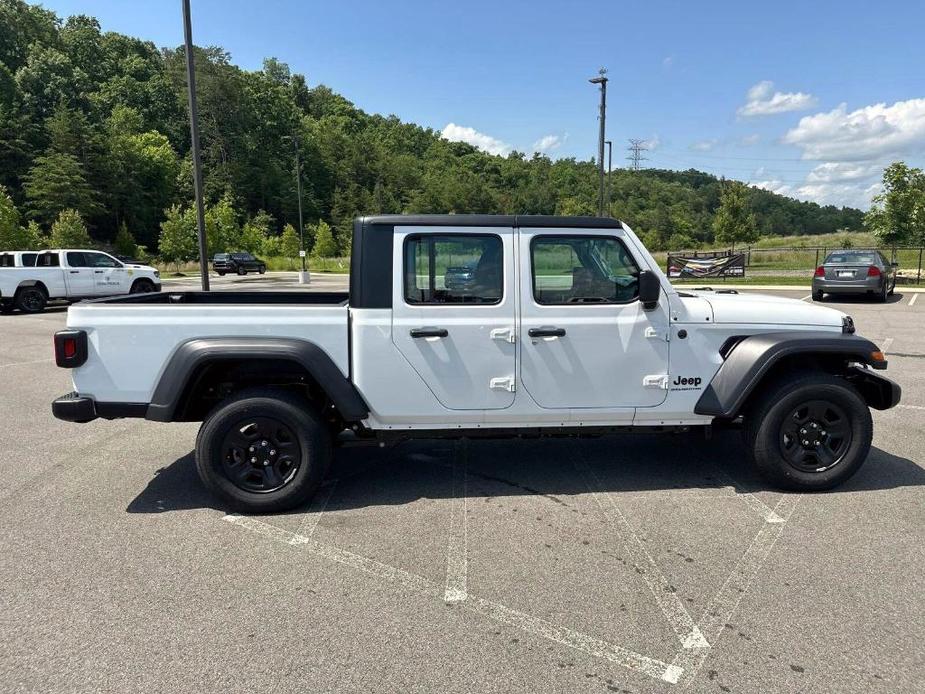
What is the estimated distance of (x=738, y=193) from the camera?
4500 centimetres

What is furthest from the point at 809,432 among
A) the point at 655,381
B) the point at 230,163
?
the point at 230,163

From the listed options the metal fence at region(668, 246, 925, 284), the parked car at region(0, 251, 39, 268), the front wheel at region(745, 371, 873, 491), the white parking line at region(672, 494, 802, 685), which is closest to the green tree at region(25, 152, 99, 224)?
the parked car at region(0, 251, 39, 268)

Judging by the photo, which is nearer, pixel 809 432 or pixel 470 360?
pixel 470 360

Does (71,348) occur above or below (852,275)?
below

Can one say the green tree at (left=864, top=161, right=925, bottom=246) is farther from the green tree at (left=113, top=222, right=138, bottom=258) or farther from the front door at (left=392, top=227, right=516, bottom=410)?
the green tree at (left=113, top=222, right=138, bottom=258)

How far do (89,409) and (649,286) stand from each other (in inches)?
148

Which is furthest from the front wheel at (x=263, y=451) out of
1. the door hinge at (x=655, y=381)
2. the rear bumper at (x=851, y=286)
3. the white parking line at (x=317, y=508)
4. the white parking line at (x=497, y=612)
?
the rear bumper at (x=851, y=286)

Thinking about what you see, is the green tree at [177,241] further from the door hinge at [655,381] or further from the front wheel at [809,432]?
the front wheel at [809,432]

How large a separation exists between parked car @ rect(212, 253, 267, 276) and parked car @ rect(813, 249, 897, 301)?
129 ft

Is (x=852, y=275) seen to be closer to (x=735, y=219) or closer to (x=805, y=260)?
(x=805, y=260)

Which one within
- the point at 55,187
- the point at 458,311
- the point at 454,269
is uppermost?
the point at 55,187

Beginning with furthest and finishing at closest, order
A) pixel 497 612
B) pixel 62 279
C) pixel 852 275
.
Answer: pixel 62 279 < pixel 852 275 < pixel 497 612

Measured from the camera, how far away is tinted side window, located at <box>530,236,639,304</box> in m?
4.14

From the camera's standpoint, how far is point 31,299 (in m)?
16.8
